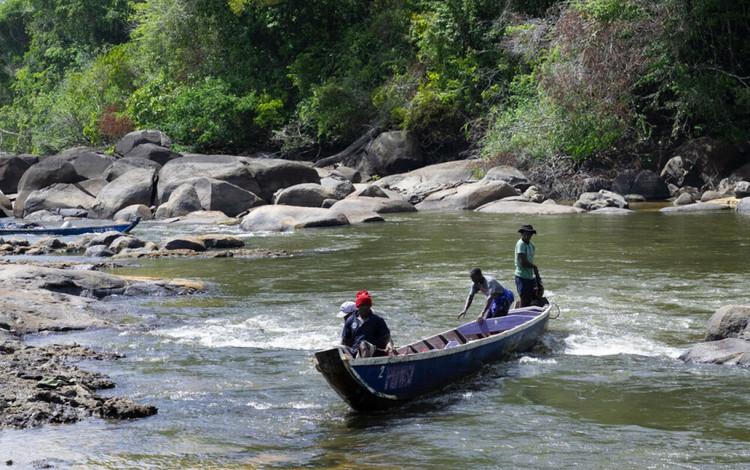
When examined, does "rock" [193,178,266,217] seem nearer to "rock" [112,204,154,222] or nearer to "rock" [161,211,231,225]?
"rock" [161,211,231,225]

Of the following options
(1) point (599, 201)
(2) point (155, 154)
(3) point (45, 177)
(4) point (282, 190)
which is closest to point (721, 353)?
(1) point (599, 201)

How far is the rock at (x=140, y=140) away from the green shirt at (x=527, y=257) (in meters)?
26.7

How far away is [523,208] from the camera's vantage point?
25562 millimetres

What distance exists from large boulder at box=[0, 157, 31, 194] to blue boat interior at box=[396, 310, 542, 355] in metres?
29.3

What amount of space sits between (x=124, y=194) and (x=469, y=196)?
11757 millimetres

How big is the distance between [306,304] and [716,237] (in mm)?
10615

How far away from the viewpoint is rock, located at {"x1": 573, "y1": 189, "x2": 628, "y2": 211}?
2547cm

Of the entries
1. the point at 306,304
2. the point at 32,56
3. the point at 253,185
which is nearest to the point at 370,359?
the point at 306,304

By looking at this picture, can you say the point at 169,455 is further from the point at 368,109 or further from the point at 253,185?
the point at 368,109

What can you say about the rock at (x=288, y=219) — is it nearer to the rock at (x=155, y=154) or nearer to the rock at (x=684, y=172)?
the rock at (x=155, y=154)

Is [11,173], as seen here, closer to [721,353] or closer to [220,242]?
[220,242]

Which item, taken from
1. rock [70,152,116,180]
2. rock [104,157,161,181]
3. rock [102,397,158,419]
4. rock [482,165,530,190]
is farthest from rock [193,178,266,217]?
rock [102,397,158,419]

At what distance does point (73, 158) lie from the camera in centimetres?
3312

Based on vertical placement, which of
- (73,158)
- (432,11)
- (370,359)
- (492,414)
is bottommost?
(492,414)
